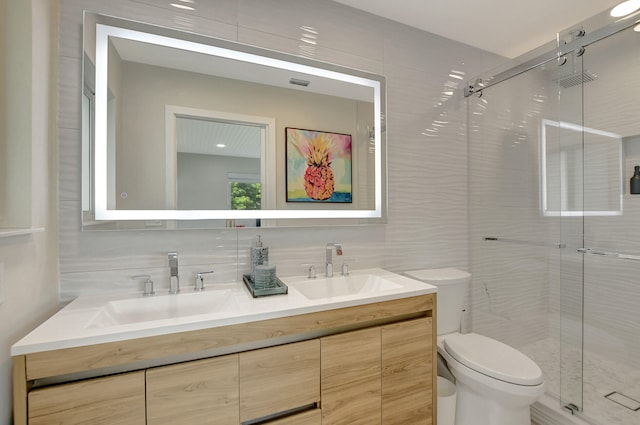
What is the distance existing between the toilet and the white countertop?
41 centimetres

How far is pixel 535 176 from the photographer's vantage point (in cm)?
205

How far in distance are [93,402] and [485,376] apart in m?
1.53

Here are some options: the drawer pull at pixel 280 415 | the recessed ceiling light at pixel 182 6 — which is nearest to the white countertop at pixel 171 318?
the drawer pull at pixel 280 415

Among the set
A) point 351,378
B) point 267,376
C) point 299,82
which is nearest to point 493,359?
point 351,378

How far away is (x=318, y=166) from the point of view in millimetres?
1650

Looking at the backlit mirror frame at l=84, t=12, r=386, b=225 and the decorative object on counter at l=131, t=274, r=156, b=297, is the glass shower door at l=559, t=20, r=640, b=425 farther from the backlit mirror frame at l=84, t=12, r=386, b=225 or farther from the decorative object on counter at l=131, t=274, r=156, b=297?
the decorative object on counter at l=131, t=274, r=156, b=297

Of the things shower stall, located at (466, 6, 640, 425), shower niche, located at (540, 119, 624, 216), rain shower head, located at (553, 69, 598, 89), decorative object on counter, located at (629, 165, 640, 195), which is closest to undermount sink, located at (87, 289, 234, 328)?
shower stall, located at (466, 6, 640, 425)

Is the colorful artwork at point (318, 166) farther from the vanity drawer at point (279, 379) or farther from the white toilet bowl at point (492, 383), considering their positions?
the white toilet bowl at point (492, 383)

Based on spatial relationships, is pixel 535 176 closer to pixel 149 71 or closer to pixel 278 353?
pixel 278 353

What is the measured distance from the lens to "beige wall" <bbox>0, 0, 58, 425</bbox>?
89 centimetres

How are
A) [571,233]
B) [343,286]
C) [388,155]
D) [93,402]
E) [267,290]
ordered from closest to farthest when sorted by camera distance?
[93,402], [267,290], [343,286], [571,233], [388,155]

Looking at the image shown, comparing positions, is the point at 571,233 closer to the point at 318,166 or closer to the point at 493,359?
the point at 493,359

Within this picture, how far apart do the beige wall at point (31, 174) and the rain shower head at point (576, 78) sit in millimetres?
2467

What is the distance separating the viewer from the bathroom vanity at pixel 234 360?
86cm
